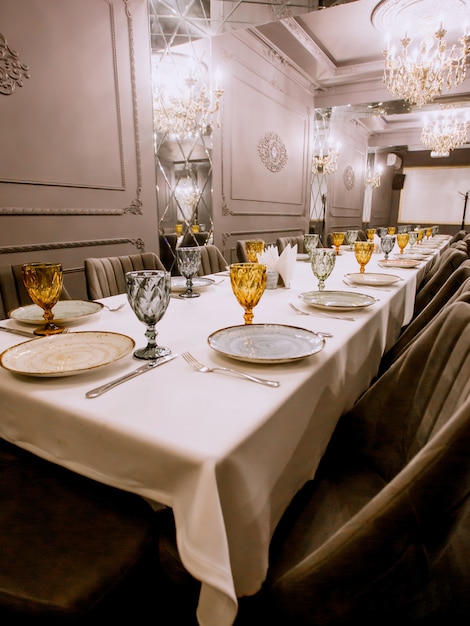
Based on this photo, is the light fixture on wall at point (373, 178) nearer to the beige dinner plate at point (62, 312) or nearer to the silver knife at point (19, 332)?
the beige dinner plate at point (62, 312)

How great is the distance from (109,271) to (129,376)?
4.11 feet

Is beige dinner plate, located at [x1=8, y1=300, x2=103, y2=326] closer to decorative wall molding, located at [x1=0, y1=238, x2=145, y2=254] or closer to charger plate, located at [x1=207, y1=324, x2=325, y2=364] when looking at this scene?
charger plate, located at [x1=207, y1=324, x2=325, y2=364]

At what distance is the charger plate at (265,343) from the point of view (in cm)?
74

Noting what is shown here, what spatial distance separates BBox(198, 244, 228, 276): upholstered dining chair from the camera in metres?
2.35

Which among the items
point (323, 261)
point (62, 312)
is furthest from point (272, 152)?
point (62, 312)

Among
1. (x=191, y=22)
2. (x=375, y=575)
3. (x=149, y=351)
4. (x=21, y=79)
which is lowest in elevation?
(x=375, y=575)

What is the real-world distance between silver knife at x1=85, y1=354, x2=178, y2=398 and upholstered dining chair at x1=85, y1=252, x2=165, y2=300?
3.56ft

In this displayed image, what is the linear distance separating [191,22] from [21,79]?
1.97 meters

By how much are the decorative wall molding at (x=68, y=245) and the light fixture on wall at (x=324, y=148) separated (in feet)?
12.6

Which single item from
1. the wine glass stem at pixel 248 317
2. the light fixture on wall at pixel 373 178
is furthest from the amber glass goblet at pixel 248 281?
the light fixture on wall at pixel 373 178

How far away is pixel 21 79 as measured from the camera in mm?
2191

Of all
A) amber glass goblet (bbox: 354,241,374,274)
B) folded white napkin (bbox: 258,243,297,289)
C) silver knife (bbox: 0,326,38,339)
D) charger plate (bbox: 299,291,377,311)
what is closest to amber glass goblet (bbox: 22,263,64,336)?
silver knife (bbox: 0,326,38,339)

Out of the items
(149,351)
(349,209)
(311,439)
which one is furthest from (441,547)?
(349,209)

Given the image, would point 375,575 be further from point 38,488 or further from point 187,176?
point 187,176
